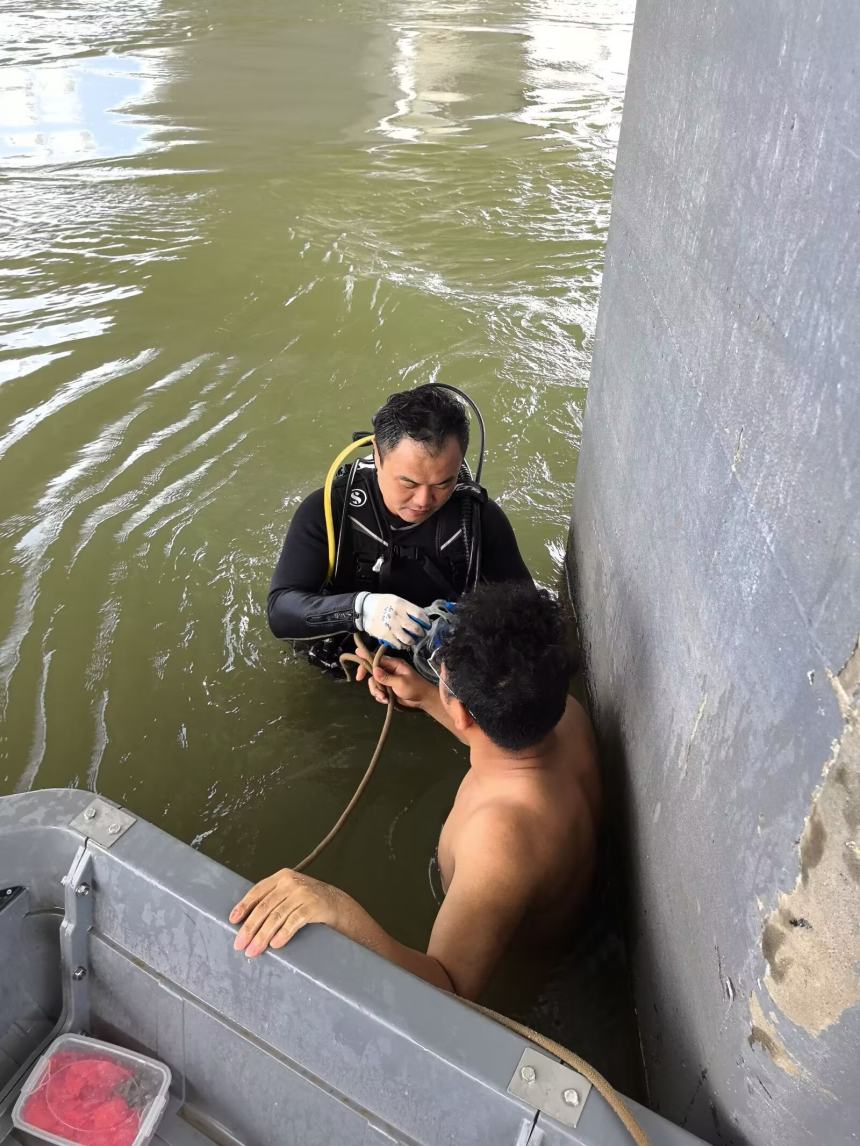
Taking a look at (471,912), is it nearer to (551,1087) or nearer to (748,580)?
(551,1087)

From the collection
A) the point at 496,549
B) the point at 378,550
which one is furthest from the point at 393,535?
the point at 496,549

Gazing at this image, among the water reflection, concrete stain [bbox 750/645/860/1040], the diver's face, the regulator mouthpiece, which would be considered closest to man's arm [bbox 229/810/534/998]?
the regulator mouthpiece

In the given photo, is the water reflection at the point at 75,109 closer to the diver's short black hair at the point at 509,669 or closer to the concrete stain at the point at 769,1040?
the diver's short black hair at the point at 509,669

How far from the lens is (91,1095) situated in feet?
6.04

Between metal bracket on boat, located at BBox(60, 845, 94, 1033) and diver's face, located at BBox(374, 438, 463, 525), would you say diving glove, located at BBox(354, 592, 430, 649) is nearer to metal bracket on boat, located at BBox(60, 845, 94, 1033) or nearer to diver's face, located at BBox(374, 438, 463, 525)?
diver's face, located at BBox(374, 438, 463, 525)

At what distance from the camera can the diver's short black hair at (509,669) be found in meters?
1.94

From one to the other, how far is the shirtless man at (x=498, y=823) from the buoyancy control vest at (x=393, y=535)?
591 mm

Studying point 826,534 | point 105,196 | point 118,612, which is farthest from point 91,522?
point 105,196

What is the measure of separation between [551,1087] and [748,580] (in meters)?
0.86

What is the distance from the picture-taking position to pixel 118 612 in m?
3.47

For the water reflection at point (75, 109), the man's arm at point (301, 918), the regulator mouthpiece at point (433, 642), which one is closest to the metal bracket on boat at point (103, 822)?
the man's arm at point (301, 918)

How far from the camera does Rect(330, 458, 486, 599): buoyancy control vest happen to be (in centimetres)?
278

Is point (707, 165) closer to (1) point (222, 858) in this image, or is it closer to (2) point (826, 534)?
(2) point (826, 534)

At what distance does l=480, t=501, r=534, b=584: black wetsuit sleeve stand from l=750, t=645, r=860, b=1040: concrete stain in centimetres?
171
